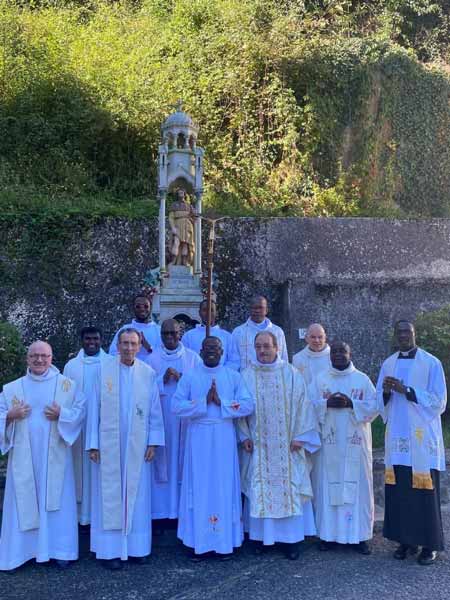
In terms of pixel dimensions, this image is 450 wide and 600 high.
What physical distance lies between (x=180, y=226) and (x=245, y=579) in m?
4.90

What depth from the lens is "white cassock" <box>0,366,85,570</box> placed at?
201 inches

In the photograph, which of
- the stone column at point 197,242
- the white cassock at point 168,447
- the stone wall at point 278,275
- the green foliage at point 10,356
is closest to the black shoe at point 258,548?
the white cassock at point 168,447

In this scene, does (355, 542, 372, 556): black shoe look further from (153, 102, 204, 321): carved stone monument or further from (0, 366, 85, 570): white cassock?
(153, 102, 204, 321): carved stone monument

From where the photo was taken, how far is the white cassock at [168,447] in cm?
585

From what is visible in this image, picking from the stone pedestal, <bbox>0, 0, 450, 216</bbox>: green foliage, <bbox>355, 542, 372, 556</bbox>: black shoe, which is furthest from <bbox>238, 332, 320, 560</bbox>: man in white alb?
<bbox>0, 0, 450, 216</bbox>: green foliage

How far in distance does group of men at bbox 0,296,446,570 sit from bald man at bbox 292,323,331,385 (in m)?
0.78

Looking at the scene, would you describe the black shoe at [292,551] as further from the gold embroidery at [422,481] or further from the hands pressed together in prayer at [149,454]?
the hands pressed together in prayer at [149,454]

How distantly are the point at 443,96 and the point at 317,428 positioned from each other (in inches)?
462

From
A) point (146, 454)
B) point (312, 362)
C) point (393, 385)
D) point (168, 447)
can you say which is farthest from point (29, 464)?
point (393, 385)

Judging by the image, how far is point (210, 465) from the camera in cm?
535

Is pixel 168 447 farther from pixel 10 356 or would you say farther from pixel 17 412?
pixel 10 356

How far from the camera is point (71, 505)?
17.2 ft

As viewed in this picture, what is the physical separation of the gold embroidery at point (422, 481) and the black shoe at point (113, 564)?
2.47 m

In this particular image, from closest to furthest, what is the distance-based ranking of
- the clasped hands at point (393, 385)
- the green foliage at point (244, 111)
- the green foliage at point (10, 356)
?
1. the clasped hands at point (393, 385)
2. the green foliage at point (10, 356)
3. the green foliage at point (244, 111)
